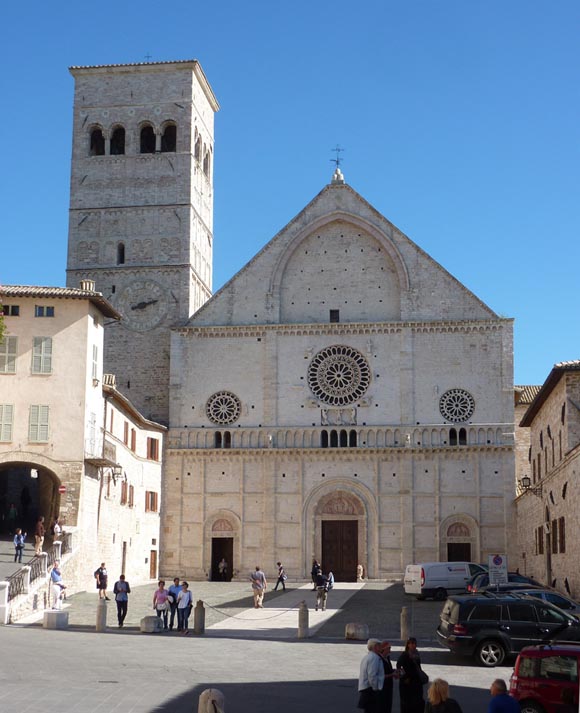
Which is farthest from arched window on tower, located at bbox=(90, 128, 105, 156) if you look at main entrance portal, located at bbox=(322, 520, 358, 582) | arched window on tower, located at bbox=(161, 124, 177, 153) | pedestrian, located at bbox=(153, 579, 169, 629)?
pedestrian, located at bbox=(153, 579, 169, 629)

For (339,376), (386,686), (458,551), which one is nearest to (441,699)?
(386,686)

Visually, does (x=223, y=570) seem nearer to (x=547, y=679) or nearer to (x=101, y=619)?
(x=101, y=619)

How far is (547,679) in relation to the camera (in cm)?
1405

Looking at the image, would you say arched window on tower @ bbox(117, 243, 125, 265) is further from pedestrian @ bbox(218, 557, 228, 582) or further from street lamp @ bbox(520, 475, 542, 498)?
street lamp @ bbox(520, 475, 542, 498)

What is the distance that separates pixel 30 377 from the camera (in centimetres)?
3634

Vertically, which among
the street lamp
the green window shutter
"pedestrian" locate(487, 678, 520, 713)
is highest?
the green window shutter

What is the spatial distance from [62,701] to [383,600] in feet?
74.0

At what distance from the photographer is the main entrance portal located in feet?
157

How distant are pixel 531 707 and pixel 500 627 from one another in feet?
22.7

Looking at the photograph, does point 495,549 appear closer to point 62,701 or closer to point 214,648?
point 214,648

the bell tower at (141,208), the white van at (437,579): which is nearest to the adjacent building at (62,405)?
the white van at (437,579)

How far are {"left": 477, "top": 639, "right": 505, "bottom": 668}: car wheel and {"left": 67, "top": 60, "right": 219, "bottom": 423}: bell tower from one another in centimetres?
3148

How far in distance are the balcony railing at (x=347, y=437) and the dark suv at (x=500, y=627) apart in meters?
26.5

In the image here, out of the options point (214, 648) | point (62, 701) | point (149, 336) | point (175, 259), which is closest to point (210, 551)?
point (149, 336)
